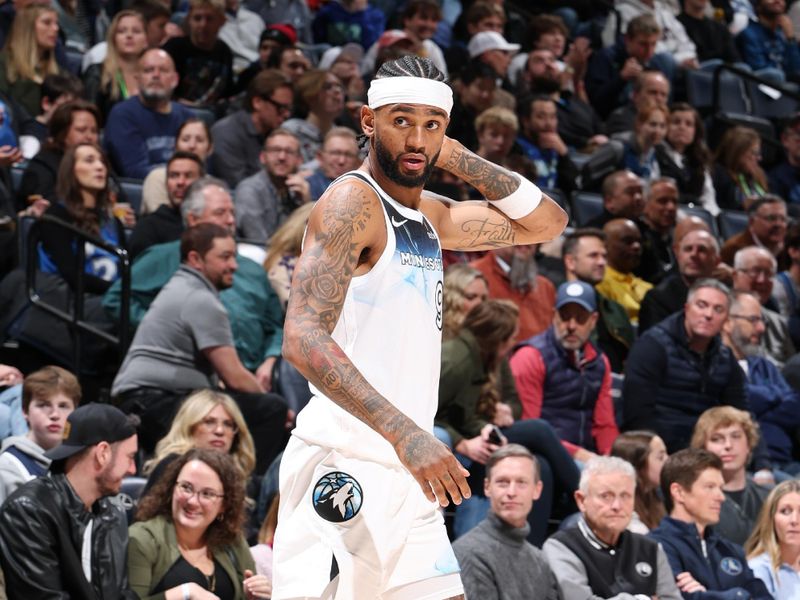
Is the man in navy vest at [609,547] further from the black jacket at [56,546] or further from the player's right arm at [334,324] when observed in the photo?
the player's right arm at [334,324]

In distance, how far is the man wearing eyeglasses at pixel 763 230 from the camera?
11062mm

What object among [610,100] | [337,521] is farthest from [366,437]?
[610,100]

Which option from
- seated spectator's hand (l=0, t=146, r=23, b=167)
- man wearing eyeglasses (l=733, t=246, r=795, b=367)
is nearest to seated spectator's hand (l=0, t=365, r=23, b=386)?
seated spectator's hand (l=0, t=146, r=23, b=167)

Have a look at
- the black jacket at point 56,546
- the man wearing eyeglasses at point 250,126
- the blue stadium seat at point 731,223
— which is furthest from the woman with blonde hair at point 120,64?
the blue stadium seat at point 731,223

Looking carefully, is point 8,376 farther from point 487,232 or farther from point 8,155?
point 487,232

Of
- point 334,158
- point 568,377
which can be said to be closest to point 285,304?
point 334,158

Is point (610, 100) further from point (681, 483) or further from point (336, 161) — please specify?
point (681, 483)

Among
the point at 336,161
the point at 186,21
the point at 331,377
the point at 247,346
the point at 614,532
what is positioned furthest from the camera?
the point at 186,21

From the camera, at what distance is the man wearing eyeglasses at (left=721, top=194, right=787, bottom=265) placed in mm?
11062

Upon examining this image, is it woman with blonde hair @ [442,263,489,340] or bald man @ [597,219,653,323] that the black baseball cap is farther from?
bald man @ [597,219,653,323]

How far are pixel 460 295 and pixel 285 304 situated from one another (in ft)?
3.66

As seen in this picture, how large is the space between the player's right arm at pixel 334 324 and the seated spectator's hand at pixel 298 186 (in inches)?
218

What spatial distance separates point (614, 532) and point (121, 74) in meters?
5.14

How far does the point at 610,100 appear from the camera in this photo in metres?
13.4
